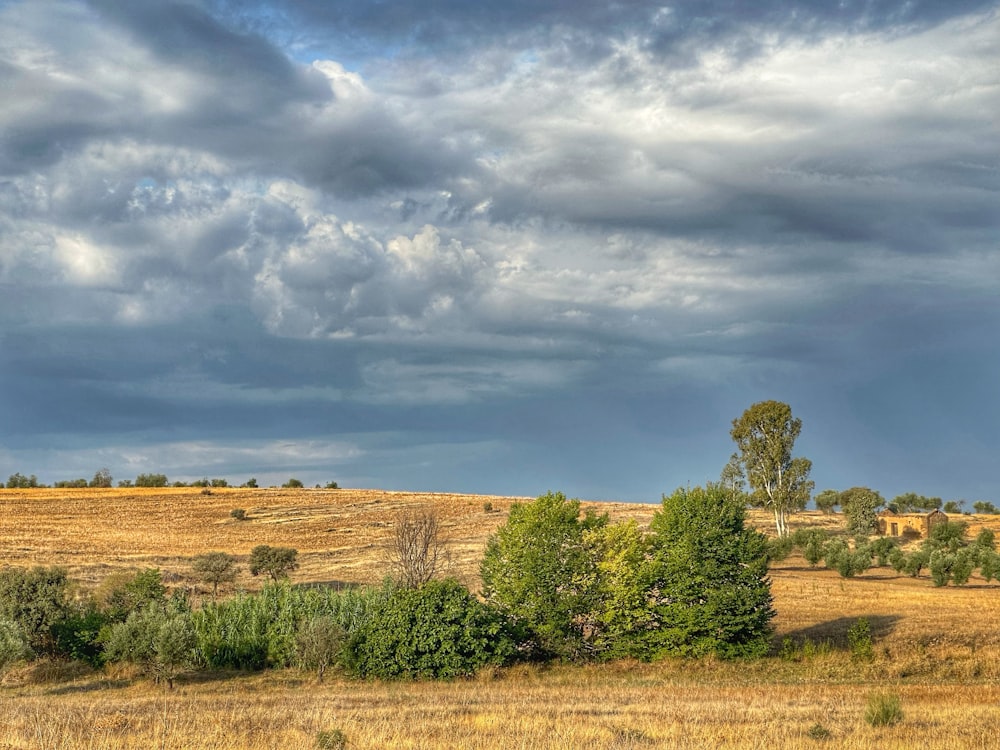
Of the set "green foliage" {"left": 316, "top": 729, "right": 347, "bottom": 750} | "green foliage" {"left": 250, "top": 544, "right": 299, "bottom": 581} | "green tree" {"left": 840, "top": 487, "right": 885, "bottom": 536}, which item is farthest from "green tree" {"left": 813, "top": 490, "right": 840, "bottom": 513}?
"green foliage" {"left": 316, "top": 729, "right": 347, "bottom": 750}

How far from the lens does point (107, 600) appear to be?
118ft

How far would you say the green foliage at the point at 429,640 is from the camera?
Answer: 95.3 feet

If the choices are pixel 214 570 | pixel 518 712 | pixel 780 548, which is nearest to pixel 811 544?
pixel 780 548

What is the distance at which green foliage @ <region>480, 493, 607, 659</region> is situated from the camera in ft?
105

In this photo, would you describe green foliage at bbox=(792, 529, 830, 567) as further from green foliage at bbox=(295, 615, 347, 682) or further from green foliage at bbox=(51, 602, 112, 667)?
green foliage at bbox=(51, 602, 112, 667)

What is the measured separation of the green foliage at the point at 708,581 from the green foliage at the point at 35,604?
2010 centimetres

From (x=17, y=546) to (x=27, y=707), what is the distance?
5056cm

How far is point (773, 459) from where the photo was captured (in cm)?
9456

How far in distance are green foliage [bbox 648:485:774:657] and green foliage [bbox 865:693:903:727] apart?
37.7 feet

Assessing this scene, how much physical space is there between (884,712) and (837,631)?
62.6 feet

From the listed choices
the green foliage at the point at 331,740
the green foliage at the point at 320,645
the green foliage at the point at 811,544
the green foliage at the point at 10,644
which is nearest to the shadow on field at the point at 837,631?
the green foliage at the point at 320,645

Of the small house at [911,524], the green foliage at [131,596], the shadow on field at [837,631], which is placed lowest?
the shadow on field at [837,631]

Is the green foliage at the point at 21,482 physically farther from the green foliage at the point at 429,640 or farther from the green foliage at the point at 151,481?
the green foliage at the point at 429,640

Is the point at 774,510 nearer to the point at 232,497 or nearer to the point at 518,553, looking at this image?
the point at 232,497
